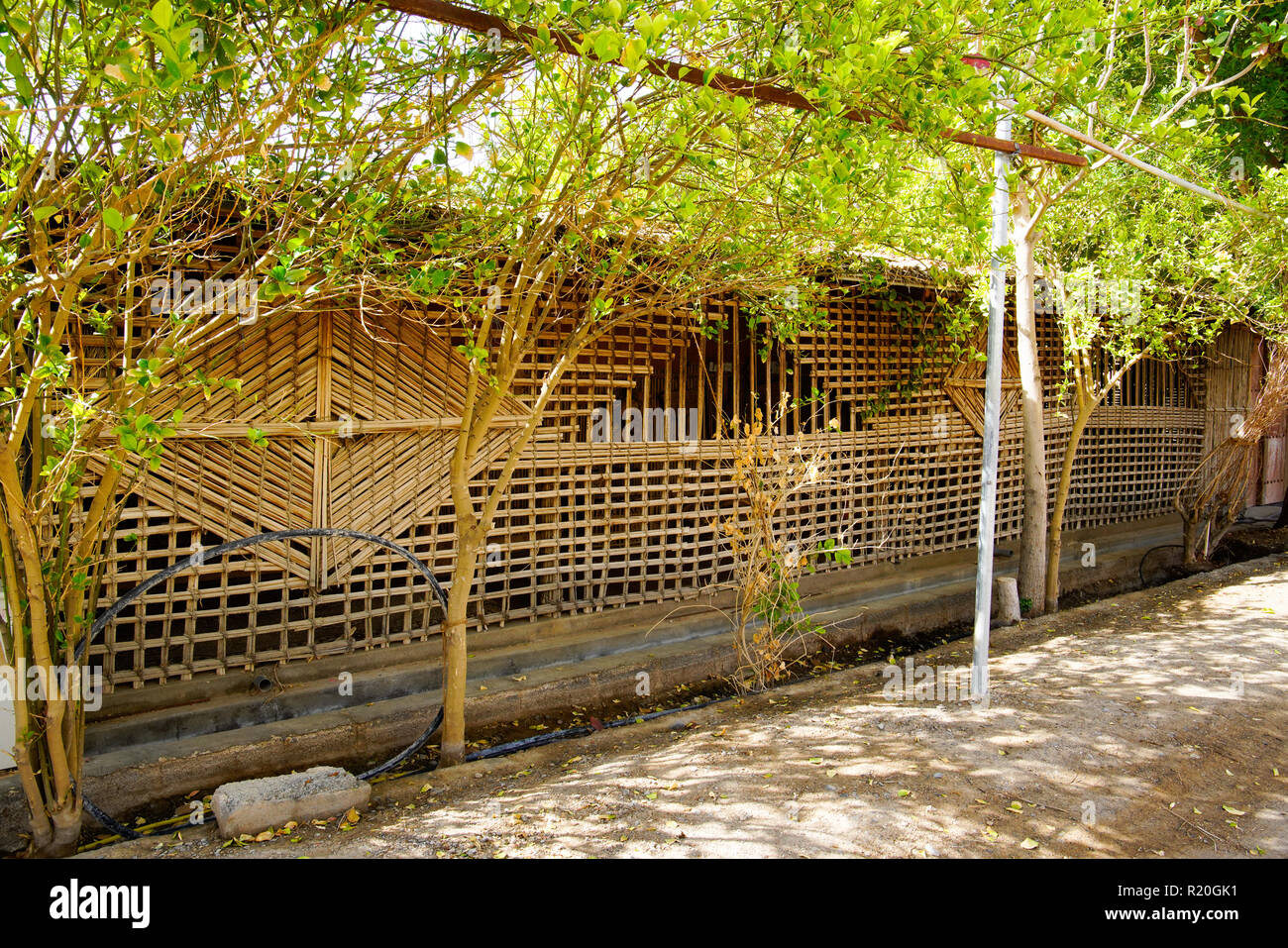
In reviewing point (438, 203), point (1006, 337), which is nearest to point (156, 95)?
point (438, 203)

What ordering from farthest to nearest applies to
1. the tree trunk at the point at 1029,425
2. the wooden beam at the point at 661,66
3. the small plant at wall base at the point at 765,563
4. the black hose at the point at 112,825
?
the tree trunk at the point at 1029,425 → the small plant at wall base at the point at 765,563 → the black hose at the point at 112,825 → the wooden beam at the point at 661,66

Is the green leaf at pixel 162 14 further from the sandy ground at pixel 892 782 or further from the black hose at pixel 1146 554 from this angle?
the black hose at pixel 1146 554

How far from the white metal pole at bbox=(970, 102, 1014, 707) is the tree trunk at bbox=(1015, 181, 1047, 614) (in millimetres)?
1963

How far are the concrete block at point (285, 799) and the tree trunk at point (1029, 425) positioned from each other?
225 inches

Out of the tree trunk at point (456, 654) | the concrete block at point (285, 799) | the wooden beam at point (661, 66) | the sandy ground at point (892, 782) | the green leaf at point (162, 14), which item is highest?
the wooden beam at point (661, 66)

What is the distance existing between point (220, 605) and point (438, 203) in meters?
2.37

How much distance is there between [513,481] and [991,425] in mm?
2897

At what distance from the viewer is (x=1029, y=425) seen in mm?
7391

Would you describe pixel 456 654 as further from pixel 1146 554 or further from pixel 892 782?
pixel 1146 554

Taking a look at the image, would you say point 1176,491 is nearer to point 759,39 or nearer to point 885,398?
point 885,398

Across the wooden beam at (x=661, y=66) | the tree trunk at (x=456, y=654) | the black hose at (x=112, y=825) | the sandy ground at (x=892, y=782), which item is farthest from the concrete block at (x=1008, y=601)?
the black hose at (x=112, y=825)

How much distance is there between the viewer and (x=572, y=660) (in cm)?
611

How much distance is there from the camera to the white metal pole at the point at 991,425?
480cm

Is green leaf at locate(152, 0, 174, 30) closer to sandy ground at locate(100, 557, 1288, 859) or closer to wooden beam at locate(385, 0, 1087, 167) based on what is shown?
wooden beam at locate(385, 0, 1087, 167)
